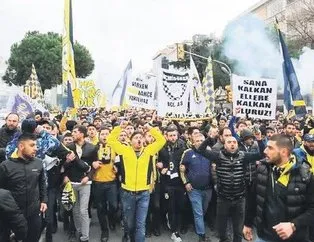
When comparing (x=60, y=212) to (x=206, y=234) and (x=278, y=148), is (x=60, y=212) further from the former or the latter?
(x=278, y=148)

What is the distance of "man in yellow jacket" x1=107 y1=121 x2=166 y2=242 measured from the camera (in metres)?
6.66

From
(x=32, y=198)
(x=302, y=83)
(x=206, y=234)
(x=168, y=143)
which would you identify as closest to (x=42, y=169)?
(x=32, y=198)

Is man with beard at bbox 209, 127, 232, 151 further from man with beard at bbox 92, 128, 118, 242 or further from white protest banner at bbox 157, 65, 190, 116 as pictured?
white protest banner at bbox 157, 65, 190, 116

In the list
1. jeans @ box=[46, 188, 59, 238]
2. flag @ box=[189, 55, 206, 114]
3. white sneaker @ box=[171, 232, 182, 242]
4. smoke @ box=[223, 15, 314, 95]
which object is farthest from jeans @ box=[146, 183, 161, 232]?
smoke @ box=[223, 15, 314, 95]

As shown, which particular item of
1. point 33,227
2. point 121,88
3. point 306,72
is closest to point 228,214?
point 33,227

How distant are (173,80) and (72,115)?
2429 millimetres

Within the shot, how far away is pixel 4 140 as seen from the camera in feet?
25.0

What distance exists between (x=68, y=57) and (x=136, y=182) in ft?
18.5

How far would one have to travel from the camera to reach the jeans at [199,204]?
24.4ft

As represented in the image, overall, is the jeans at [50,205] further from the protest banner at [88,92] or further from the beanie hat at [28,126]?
the protest banner at [88,92]

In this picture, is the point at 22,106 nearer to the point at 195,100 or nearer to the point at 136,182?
the point at 136,182

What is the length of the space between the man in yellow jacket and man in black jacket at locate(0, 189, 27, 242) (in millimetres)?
2190

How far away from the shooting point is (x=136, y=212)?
22.1ft

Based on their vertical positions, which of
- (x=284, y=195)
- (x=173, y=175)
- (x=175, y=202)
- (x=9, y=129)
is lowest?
(x=175, y=202)
